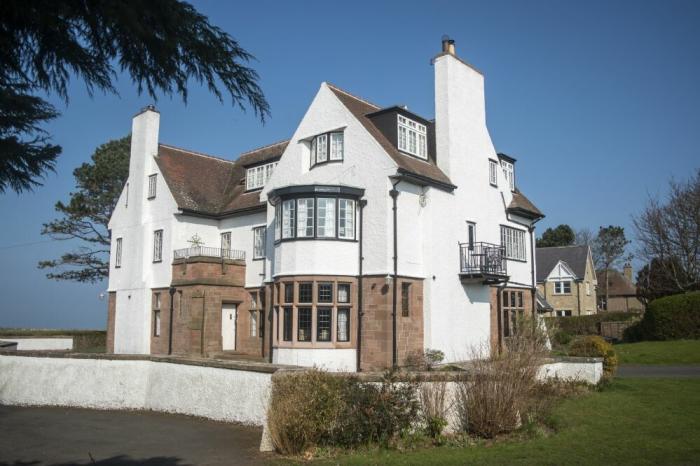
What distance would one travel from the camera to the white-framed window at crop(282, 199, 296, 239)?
2155cm

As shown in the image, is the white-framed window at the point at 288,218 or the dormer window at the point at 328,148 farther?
the dormer window at the point at 328,148

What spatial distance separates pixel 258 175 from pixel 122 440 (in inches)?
688

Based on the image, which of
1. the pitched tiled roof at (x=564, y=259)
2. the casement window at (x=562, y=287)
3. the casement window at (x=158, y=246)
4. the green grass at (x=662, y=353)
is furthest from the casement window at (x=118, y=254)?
the casement window at (x=562, y=287)

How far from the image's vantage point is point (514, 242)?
27.9 meters

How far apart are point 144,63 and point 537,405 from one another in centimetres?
1148

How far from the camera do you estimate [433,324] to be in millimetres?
21688

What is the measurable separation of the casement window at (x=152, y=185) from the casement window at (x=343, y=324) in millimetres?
13158

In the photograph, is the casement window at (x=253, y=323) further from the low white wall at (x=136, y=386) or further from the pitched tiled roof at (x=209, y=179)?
the low white wall at (x=136, y=386)

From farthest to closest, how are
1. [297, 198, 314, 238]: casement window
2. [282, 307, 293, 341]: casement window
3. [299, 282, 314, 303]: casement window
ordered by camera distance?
[297, 198, 314, 238]: casement window
[282, 307, 293, 341]: casement window
[299, 282, 314, 303]: casement window

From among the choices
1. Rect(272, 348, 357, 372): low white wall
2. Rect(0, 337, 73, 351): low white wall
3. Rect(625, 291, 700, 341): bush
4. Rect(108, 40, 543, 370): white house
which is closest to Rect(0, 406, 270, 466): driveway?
Rect(272, 348, 357, 372): low white wall

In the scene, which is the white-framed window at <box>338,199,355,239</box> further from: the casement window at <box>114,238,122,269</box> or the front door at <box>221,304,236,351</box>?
the casement window at <box>114,238,122,269</box>

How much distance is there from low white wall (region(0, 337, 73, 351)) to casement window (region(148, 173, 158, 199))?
46.4ft

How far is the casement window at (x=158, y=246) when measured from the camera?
28.4 metres

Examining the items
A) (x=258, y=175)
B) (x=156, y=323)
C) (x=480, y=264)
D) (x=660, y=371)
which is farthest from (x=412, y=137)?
(x=156, y=323)
